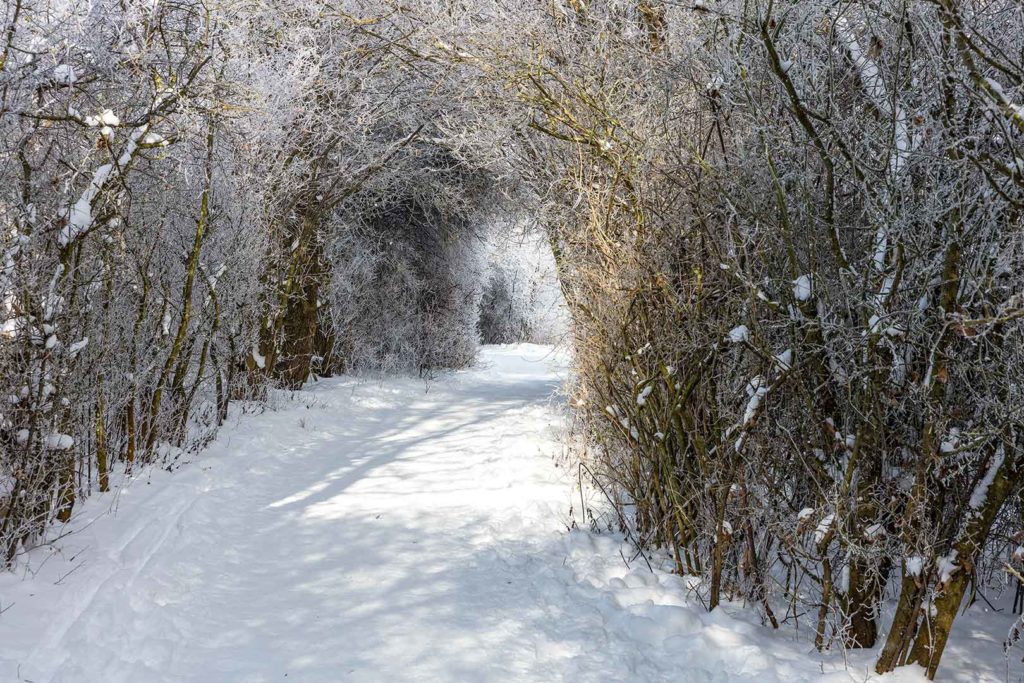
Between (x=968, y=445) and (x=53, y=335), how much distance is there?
191 inches

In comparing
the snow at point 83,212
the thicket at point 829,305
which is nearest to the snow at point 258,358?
the snow at point 83,212

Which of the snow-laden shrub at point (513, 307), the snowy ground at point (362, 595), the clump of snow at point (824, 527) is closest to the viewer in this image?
the clump of snow at point (824, 527)

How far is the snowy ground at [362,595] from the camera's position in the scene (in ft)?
13.1

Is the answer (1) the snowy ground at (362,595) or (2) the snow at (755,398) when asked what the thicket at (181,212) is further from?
(2) the snow at (755,398)

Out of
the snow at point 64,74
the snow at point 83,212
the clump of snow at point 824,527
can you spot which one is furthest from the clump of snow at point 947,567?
the snow at point 64,74

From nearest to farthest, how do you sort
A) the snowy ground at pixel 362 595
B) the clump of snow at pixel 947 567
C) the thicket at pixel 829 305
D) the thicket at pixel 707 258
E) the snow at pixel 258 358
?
the thicket at pixel 829 305 → the thicket at pixel 707 258 → the clump of snow at pixel 947 567 → the snowy ground at pixel 362 595 → the snow at pixel 258 358

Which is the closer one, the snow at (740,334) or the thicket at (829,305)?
the thicket at (829,305)

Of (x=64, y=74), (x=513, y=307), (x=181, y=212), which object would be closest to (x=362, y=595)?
(x=64, y=74)

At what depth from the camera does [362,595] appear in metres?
5.11

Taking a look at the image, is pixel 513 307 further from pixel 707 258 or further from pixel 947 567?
pixel 947 567

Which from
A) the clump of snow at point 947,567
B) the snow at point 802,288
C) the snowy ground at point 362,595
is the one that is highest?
the snow at point 802,288

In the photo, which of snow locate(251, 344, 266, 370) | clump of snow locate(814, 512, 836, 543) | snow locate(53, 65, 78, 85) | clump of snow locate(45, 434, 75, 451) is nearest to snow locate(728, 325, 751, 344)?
clump of snow locate(814, 512, 836, 543)

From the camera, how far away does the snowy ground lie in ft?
13.1

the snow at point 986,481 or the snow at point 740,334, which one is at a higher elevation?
the snow at point 740,334
